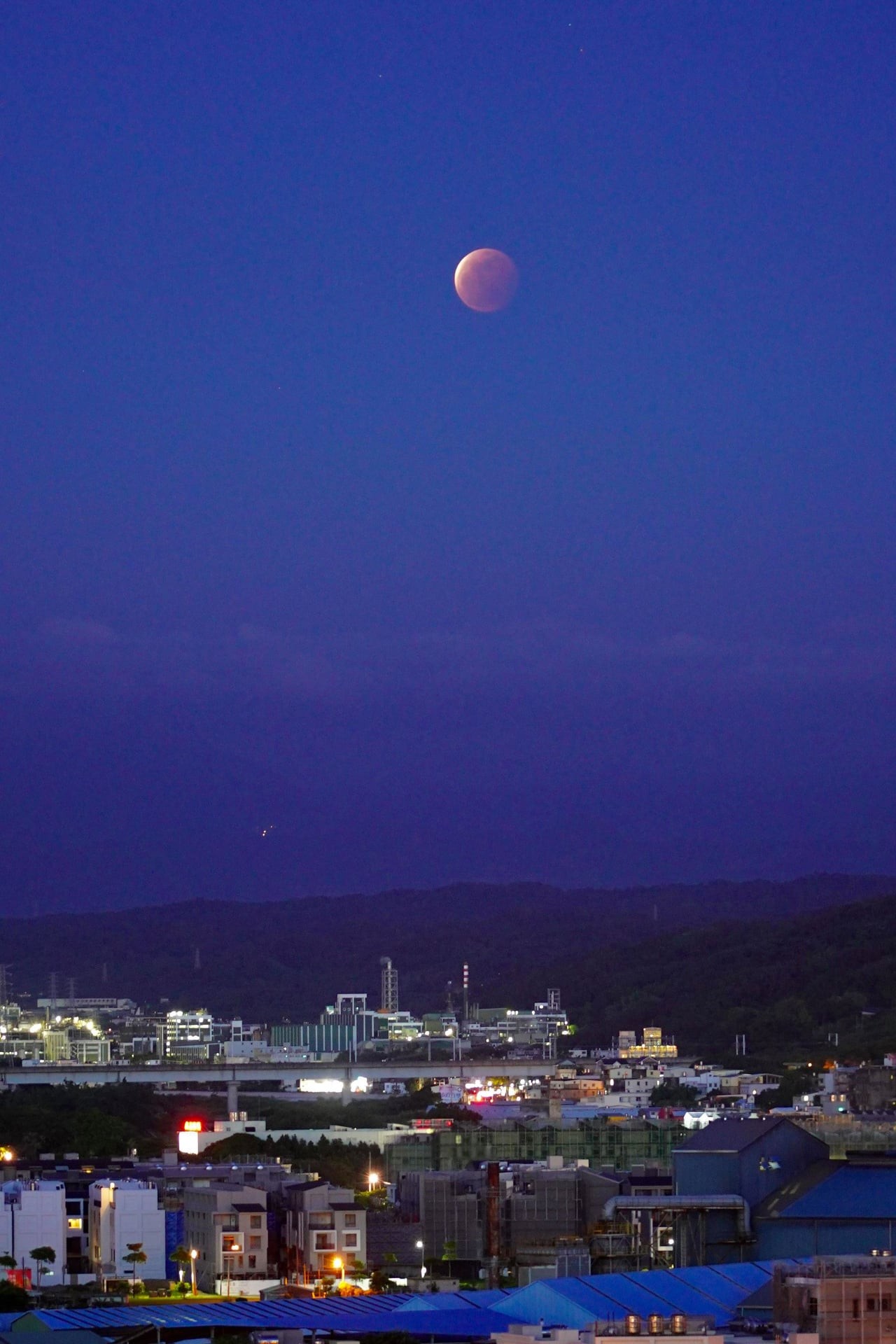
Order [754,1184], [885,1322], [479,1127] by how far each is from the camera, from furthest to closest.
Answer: [479,1127] < [754,1184] < [885,1322]

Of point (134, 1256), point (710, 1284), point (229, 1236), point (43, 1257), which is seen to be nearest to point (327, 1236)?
point (229, 1236)

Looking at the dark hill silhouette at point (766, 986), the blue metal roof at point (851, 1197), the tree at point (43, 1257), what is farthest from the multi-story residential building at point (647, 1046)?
the blue metal roof at point (851, 1197)

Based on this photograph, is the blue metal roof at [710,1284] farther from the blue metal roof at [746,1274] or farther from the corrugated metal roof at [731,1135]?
the corrugated metal roof at [731,1135]

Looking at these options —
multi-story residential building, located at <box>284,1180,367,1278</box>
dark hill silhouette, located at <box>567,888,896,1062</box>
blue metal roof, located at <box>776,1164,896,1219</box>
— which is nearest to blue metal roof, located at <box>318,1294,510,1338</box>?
blue metal roof, located at <box>776,1164,896,1219</box>

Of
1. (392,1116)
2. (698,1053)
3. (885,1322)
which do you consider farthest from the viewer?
(698,1053)

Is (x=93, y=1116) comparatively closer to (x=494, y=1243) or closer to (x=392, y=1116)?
(x=392, y=1116)

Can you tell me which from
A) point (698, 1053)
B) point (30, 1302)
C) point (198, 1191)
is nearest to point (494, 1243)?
point (198, 1191)

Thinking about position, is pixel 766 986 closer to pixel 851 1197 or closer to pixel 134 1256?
pixel 134 1256
